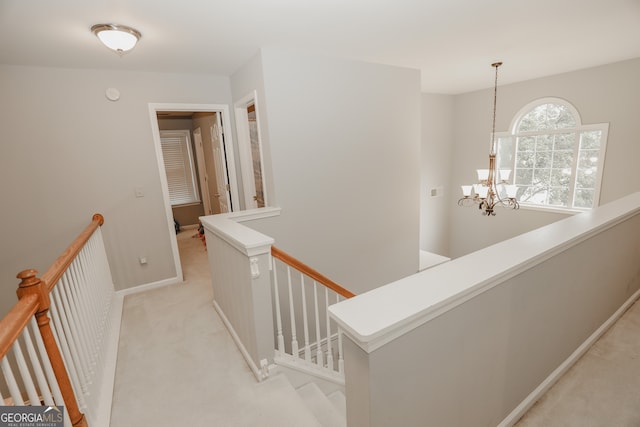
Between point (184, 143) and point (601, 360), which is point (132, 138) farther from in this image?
point (601, 360)

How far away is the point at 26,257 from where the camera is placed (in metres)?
3.00

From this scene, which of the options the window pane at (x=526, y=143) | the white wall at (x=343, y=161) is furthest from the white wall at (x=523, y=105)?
the white wall at (x=343, y=161)

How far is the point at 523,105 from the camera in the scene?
4887mm

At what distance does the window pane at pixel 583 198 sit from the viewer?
445cm

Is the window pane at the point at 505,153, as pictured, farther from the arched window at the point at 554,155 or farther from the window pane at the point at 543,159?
the window pane at the point at 543,159

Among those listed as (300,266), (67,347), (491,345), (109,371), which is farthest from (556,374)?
(109,371)

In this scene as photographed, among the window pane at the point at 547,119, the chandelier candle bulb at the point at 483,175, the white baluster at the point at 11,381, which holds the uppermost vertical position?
the window pane at the point at 547,119

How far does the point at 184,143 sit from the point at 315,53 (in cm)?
434

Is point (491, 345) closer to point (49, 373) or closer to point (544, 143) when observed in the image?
point (49, 373)

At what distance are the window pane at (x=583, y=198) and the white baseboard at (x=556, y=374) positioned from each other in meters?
2.57

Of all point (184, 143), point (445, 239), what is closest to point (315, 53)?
point (184, 143)

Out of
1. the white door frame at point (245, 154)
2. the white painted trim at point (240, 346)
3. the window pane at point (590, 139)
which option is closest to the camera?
the white painted trim at point (240, 346)

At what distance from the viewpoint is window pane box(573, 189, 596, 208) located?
4.45 meters

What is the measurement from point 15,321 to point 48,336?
31 cm
